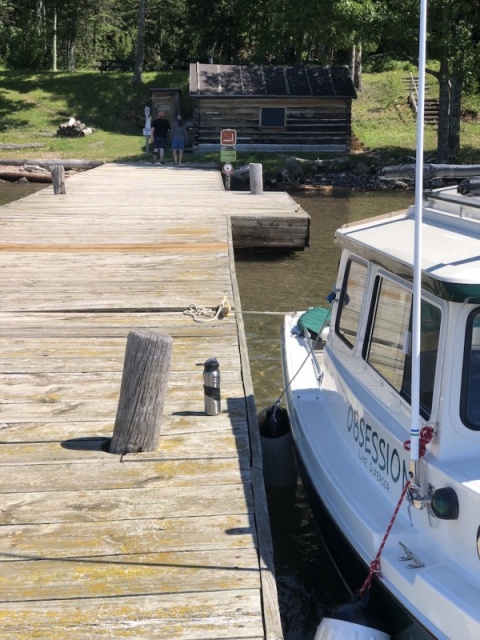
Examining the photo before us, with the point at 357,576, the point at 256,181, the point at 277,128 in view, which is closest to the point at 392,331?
the point at 357,576

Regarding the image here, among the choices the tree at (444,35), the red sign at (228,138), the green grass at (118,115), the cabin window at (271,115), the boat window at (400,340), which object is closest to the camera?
the boat window at (400,340)

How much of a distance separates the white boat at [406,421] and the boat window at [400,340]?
1cm

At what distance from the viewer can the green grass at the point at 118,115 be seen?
114 feet

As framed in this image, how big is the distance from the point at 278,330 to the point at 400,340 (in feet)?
24.4

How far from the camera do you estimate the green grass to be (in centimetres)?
3475

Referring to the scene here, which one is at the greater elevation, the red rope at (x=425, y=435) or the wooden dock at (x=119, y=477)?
the red rope at (x=425, y=435)

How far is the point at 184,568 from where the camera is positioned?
424 centimetres

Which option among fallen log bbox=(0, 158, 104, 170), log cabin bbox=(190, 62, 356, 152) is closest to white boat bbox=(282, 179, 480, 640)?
fallen log bbox=(0, 158, 104, 170)

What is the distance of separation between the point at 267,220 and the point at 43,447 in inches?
446

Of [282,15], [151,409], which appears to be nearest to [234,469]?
[151,409]

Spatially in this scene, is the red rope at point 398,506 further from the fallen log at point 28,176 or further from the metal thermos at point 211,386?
the fallen log at point 28,176

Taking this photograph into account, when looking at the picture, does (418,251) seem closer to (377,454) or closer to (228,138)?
(377,454)

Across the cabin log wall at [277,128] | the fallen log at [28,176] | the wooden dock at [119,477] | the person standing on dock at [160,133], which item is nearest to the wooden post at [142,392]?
the wooden dock at [119,477]

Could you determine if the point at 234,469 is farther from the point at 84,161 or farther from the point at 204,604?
the point at 84,161
